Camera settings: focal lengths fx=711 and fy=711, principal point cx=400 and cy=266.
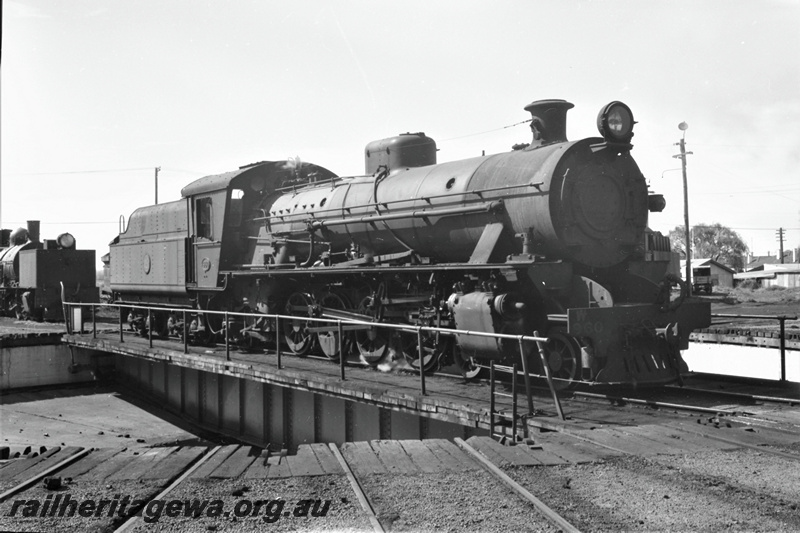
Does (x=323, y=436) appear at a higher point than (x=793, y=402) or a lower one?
lower

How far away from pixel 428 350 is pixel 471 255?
1491mm

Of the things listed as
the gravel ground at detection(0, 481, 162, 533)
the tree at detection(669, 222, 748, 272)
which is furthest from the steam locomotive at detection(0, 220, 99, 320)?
the tree at detection(669, 222, 748, 272)

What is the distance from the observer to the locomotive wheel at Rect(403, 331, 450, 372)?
388 inches

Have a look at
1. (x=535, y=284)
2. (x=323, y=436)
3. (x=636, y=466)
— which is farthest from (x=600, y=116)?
(x=323, y=436)

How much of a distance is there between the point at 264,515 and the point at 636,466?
2.66m

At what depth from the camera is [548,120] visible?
31.9 ft

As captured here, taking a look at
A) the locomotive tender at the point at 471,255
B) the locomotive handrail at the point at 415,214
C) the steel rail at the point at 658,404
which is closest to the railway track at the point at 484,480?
the steel rail at the point at 658,404

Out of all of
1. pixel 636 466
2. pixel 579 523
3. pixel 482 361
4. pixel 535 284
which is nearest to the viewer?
pixel 579 523

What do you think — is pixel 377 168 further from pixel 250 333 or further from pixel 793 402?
pixel 793 402

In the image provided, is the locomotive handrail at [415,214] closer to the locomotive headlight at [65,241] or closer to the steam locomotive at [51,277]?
the steam locomotive at [51,277]

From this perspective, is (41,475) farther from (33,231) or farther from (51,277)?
(33,231)

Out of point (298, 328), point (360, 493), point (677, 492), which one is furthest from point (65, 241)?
point (677, 492)

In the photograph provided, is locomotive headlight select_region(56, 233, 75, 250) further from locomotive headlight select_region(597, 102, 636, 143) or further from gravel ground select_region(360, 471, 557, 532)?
gravel ground select_region(360, 471, 557, 532)

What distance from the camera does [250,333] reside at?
13.6m
